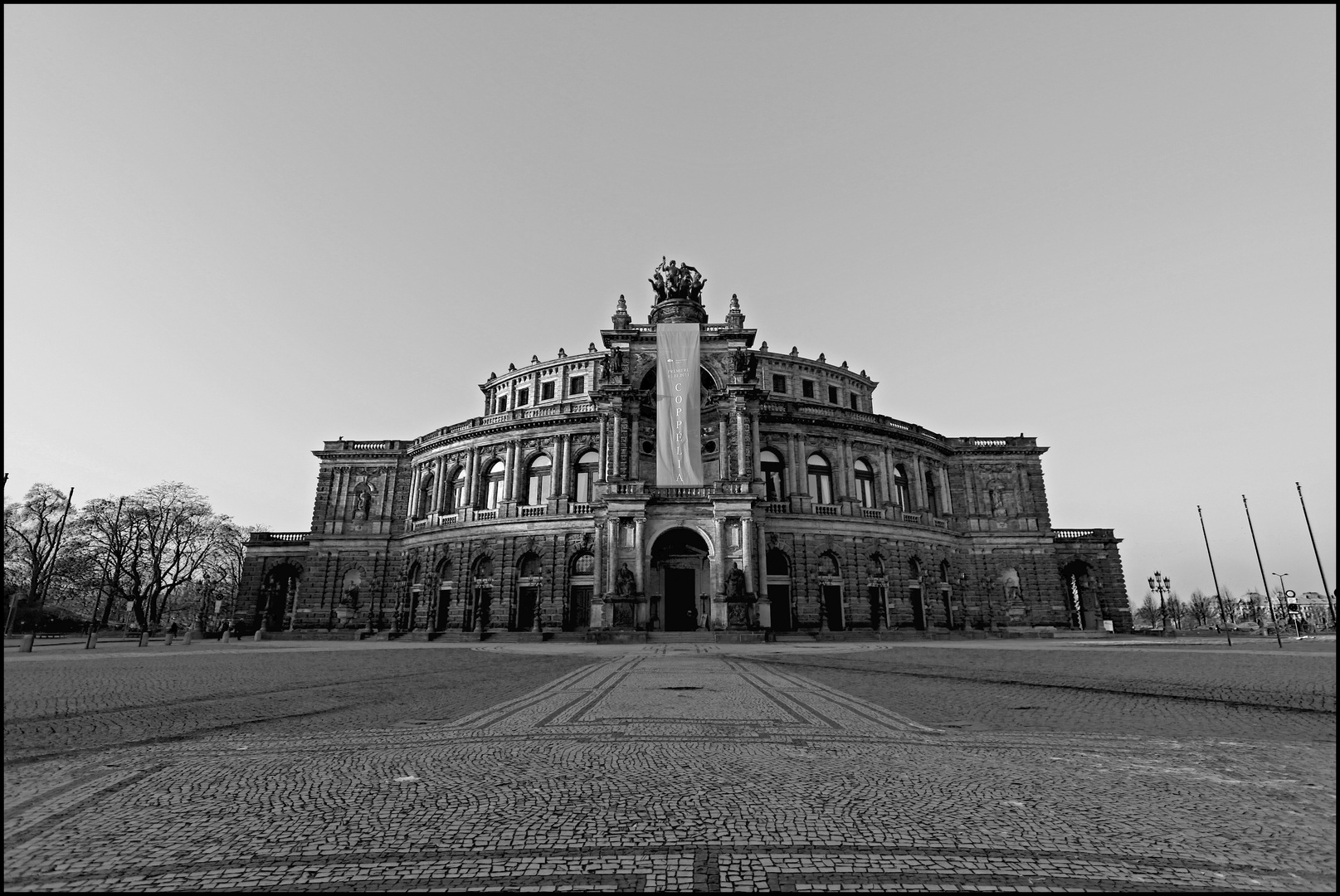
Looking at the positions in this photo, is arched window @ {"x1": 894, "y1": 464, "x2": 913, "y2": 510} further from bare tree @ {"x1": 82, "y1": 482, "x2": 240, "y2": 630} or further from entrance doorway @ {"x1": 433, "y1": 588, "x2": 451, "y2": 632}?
bare tree @ {"x1": 82, "y1": 482, "x2": 240, "y2": 630}

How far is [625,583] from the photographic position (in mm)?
35562

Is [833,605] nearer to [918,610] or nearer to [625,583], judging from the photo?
[918,610]

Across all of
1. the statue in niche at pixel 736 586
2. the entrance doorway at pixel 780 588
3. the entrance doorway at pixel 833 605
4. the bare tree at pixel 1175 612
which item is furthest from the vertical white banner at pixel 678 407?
the bare tree at pixel 1175 612

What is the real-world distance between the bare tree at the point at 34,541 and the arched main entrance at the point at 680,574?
3977 cm

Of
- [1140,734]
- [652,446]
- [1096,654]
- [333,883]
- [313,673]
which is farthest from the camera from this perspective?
[652,446]

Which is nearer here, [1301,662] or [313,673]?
[313,673]

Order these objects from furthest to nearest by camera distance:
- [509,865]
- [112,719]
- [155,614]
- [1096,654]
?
[155,614] → [1096,654] → [112,719] → [509,865]

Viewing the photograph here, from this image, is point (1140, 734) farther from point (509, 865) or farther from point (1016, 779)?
point (509, 865)

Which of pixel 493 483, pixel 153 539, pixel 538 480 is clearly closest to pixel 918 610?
pixel 538 480

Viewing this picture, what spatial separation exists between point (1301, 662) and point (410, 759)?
2005cm

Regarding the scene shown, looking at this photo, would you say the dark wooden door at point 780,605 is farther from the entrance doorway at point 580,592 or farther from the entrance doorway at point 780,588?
the entrance doorway at point 580,592

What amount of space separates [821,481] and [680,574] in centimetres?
1083

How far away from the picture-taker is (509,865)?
3.59 metres

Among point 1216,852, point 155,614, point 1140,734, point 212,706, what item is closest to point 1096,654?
point 1140,734
